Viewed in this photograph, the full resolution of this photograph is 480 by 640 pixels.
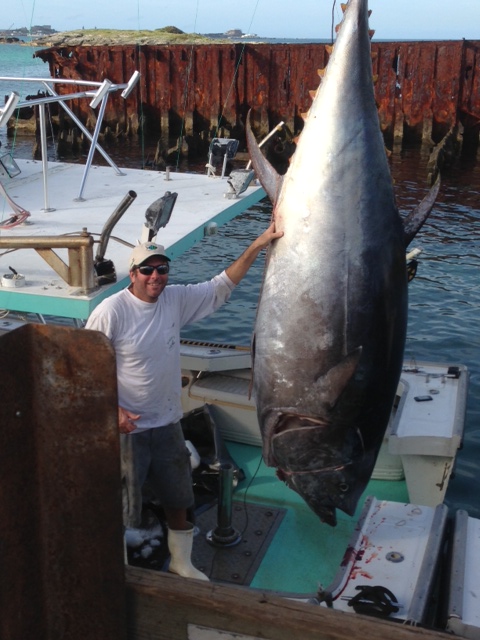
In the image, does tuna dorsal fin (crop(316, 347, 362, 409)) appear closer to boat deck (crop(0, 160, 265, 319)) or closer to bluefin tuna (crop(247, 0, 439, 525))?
bluefin tuna (crop(247, 0, 439, 525))

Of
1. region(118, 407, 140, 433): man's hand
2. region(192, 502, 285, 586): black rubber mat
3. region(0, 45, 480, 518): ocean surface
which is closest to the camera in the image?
region(118, 407, 140, 433): man's hand

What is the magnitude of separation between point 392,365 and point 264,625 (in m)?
1.02

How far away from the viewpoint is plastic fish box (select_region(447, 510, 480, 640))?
9.14 feet

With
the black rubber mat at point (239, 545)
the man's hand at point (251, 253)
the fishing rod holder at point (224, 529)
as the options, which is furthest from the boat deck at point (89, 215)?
the black rubber mat at point (239, 545)

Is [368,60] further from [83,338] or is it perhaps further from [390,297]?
[83,338]

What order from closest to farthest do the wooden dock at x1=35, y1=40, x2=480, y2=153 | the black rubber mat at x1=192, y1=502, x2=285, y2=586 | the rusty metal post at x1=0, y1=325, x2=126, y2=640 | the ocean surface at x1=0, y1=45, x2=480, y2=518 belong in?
the rusty metal post at x1=0, y1=325, x2=126, y2=640, the black rubber mat at x1=192, y1=502, x2=285, y2=586, the ocean surface at x1=0, y1=45, x2=480, y2=518, the wooden dock at x1=35, y1=40, x2=480, y2=153

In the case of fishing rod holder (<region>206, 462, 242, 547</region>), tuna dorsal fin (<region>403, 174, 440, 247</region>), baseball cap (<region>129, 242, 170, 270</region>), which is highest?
tuna dorsal fin (<region>403, 174, 440, 247</region>)

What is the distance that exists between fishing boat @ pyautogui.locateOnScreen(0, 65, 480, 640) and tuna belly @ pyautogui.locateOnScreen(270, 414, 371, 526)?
37cm

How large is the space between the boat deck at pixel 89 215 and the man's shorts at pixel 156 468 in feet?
2.71

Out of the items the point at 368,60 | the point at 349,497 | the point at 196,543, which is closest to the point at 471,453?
the point at 196,543

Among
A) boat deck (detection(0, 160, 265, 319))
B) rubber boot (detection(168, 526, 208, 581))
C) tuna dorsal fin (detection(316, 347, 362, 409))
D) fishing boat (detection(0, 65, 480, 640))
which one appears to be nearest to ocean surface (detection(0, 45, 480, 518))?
fishing boat (detection(0, 65, 480, 640))

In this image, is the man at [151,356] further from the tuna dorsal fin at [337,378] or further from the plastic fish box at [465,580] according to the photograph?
the plastic fish box at [465,580]

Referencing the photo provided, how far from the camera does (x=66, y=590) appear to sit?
6.86ft

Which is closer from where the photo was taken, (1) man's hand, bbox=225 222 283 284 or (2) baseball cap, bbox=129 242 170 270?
(1) man's hand, bbox=225 222 283 284
